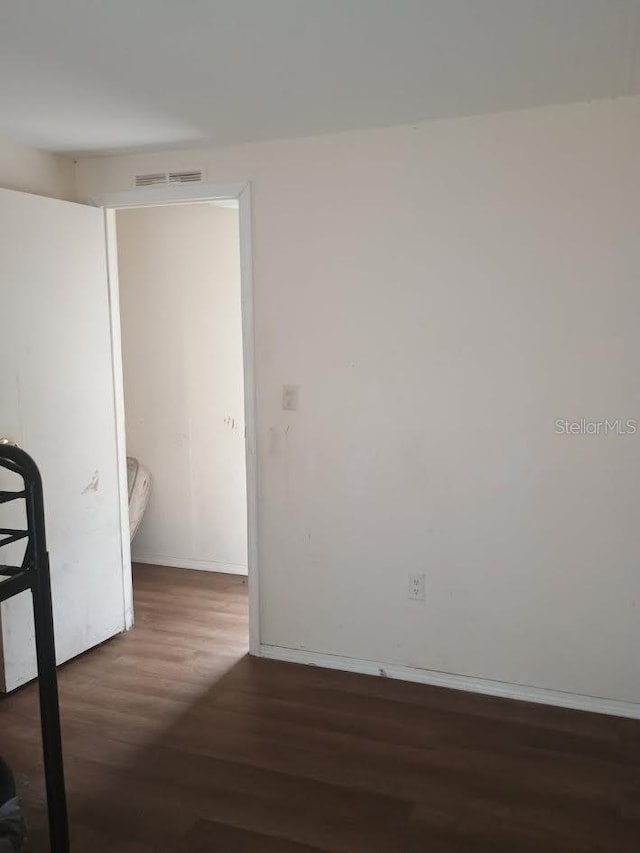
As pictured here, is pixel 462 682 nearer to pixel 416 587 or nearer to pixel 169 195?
pixel 416 587

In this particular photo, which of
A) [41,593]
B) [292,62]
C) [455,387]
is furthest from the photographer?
[455,387]

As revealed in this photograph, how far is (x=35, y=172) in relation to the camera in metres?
3.31

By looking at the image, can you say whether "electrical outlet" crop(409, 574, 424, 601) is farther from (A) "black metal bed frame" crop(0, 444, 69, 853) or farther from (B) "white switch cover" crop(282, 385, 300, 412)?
(A) "black metal bed frame" crop(0, 444, 69, 853)

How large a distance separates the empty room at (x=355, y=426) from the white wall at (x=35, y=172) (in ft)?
0.05

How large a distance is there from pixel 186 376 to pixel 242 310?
5.06ft

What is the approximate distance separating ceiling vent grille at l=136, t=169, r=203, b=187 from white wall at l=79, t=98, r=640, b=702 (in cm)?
5

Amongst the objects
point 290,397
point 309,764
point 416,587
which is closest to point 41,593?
point 309,764

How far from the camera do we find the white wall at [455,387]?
9.02 feet

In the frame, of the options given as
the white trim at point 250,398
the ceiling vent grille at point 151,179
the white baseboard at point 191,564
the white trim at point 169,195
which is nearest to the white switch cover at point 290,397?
the white trim at point 250,398

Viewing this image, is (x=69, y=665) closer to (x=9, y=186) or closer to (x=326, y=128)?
(x=9, y=186)

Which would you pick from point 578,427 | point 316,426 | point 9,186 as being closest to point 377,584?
point 316,426

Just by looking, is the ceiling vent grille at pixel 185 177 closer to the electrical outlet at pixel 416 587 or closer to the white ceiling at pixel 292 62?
the white ceiling at pixel 292 62

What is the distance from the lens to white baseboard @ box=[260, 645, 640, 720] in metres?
2.88

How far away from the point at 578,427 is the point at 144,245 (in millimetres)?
3098
